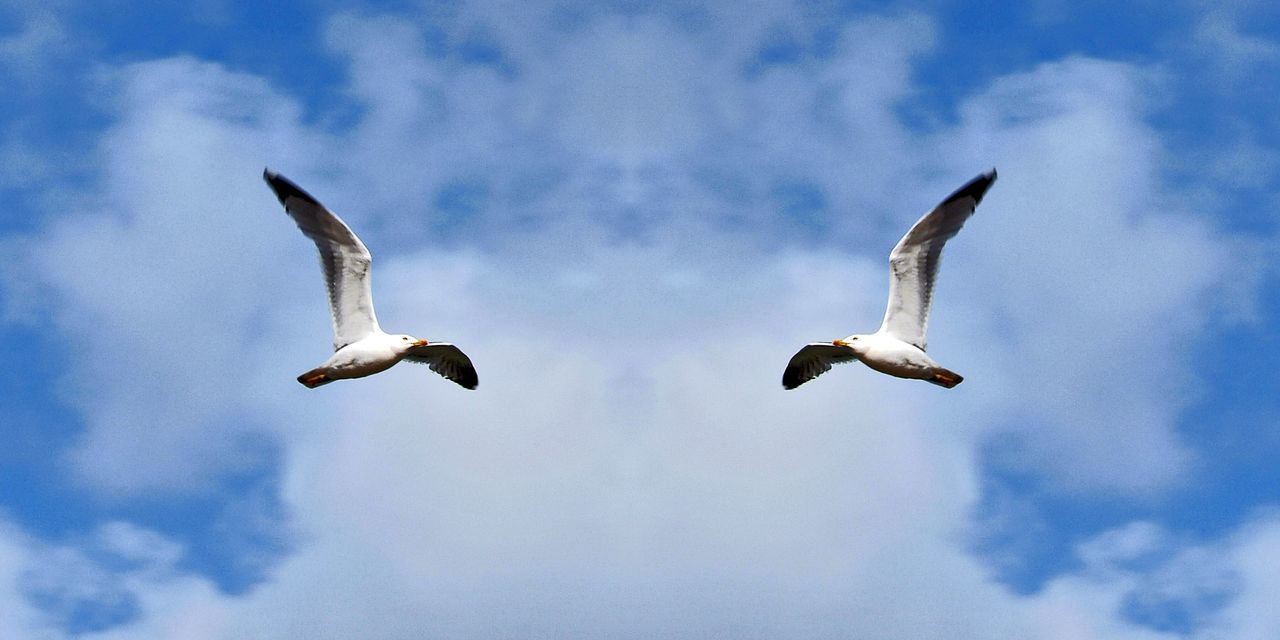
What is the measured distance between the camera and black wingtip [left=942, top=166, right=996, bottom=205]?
84.9 feet

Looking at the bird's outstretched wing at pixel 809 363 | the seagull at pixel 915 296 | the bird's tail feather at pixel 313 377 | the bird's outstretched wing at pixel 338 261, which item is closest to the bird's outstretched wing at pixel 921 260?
the seagull at pixel 915 296

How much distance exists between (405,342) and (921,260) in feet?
27.2

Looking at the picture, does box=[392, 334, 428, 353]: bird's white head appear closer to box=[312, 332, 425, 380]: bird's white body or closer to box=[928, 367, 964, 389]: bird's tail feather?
box=[312, 332, 425, 380]: bird's white body

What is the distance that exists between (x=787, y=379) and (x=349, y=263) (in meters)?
7.73

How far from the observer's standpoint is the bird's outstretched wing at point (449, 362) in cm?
2823

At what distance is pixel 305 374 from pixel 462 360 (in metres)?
3.46

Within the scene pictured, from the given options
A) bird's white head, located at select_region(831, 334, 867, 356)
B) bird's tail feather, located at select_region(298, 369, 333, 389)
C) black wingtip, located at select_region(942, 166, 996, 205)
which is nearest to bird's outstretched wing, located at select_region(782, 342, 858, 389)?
bird's white head, located at select_region(831, 334, 867, 356)

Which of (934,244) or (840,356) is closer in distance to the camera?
(934,244)

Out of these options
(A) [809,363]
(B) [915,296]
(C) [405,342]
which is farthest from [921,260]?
(C) [405,342]

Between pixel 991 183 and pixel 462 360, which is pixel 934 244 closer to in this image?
pixel 991 183

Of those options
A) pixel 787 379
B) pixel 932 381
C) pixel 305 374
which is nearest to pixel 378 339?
pixel 305 374

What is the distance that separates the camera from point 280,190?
26750mm

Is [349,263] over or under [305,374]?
over

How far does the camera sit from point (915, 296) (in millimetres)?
26266
